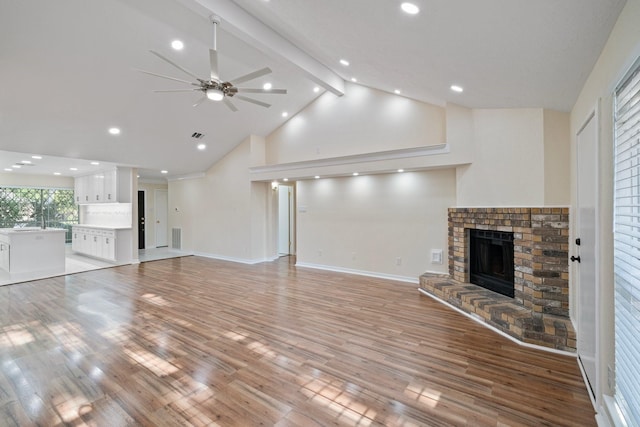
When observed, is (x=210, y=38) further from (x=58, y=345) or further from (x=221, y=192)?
(x=221, y=192)

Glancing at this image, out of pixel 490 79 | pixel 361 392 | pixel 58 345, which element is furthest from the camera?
pixel 490 79

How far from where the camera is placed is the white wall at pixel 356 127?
558 centimetres

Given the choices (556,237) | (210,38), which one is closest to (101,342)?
(210,38)

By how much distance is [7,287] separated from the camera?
541 centimetres

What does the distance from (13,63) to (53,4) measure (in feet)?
4.07

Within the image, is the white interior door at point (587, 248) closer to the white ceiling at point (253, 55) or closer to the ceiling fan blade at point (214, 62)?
the white ceiling at point (253, 55)

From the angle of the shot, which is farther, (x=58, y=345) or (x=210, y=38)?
(x=210, y=38)

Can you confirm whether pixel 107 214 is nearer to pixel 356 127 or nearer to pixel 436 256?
pixel 356 127

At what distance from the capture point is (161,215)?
35.8 feet

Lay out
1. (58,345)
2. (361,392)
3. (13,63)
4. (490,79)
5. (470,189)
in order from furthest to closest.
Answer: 1. (470,189)
2. (13,63)
3. (490,79)
4. (58,345)
5. (361,392)

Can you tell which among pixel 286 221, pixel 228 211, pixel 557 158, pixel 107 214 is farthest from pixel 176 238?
pixel 557 158

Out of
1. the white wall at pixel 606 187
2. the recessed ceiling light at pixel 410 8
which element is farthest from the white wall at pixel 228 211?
the white wall at pixel 606 187

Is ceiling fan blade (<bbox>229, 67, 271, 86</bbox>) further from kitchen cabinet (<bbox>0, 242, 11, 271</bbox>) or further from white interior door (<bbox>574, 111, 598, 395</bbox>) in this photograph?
kitchen cabinet (<bbox>0, 242, 11, 271</bbox>)

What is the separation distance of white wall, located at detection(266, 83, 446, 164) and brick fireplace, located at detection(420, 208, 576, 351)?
227 centimetres
